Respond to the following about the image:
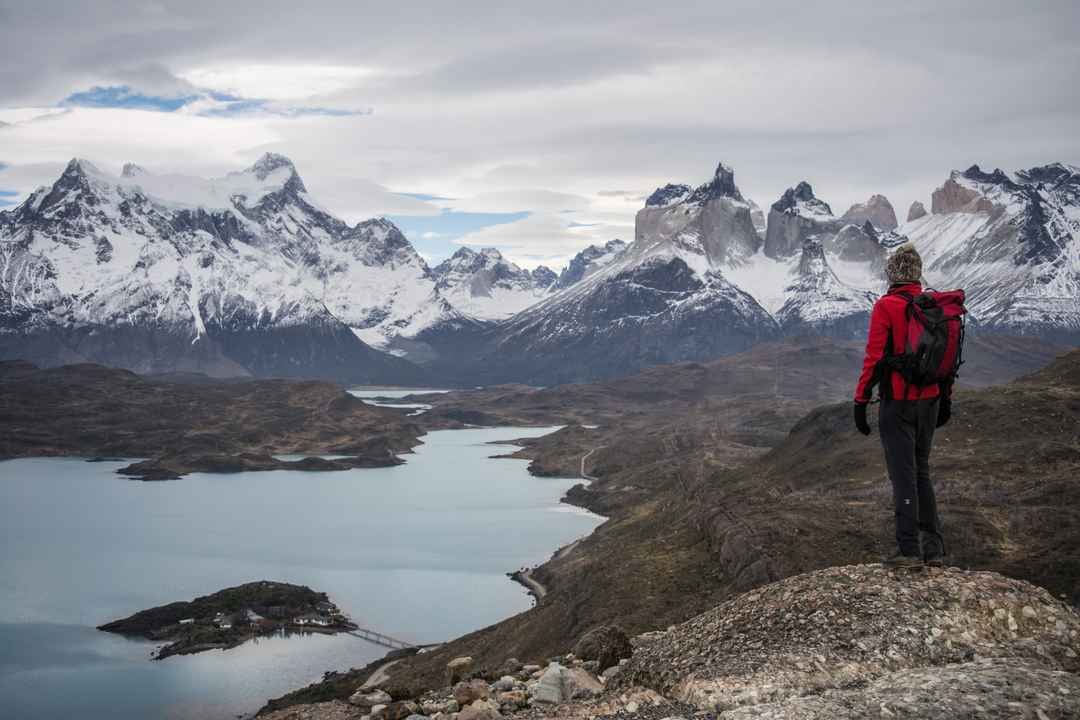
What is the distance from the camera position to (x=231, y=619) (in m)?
64.6

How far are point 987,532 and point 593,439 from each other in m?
148

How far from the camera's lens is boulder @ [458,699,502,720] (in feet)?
45.6

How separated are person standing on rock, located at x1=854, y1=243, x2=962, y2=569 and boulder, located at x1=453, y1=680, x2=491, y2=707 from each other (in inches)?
250

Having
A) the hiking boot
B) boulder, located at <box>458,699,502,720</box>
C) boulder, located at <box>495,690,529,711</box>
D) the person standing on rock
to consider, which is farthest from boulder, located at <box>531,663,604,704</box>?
the person standing on rock

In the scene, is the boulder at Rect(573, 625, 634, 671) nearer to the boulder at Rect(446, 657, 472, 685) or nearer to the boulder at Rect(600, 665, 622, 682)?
the boulder at Rect(600, 665, 622, 682)

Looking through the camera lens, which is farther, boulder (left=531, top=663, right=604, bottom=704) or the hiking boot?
boulder (left=531, top=663, right=604, bottom=704)

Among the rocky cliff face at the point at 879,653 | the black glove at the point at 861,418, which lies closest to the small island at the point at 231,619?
the rocky cliff face at the point at 879,653

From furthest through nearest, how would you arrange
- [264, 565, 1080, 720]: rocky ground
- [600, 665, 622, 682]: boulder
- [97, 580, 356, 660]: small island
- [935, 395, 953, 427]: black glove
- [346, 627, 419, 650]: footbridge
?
1. [97, 580, 356, 660]: small island
2. [346, 627, 419, 650]: footbridge
3. [600, 665, 622, 682]: boulder
4. [935, 395, 953, 427]: black glove
5. [264, 565, 1080, 720]: rocky ground

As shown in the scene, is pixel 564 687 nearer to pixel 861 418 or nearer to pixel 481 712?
pixel 481 712

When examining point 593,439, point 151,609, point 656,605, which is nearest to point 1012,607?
point 656,605

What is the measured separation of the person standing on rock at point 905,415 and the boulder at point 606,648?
185 inches

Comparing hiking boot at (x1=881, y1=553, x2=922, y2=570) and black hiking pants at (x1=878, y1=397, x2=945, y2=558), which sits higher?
black hiking pants at (x1=878, y1=397, x2=945, y2=558)

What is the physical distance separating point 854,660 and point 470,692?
20.8 feet

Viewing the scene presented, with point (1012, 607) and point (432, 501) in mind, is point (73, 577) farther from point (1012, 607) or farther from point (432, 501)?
point (1012, 607)
